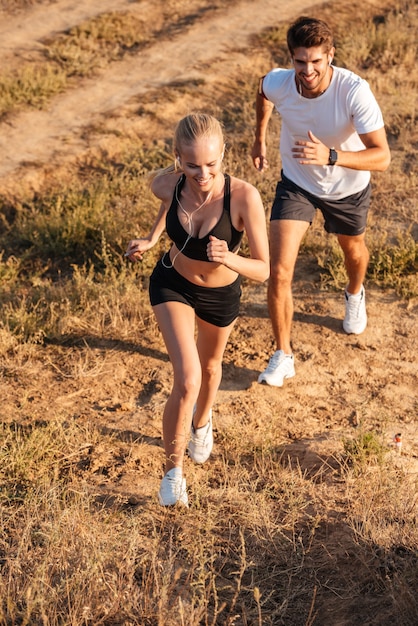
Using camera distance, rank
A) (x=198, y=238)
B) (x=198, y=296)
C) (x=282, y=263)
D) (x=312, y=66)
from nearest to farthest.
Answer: (x=198, y=238) → (x=198, y=296) → (x=312, y=66) → (x=282, y=263)

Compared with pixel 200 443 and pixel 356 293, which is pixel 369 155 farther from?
pixel 200 443

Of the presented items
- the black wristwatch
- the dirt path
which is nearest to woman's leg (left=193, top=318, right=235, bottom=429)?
the black wristwatch

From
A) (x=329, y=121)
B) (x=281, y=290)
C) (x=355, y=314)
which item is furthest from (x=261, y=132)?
(x=355, y=314)

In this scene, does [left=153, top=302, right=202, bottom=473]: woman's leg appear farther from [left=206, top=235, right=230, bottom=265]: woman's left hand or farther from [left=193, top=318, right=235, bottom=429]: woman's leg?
[left=206, top=235, right=230, bottom=265]: woman's left hand

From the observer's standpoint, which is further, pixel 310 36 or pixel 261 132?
pixel 261 132

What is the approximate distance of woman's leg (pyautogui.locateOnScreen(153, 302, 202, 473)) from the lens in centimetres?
425

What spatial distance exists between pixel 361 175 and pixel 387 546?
2663mm

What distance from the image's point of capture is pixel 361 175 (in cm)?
581

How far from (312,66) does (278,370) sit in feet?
6.44

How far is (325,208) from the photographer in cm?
587

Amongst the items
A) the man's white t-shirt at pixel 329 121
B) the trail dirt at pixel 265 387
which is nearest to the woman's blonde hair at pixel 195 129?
the man's white t-shirt at pixel 329 121

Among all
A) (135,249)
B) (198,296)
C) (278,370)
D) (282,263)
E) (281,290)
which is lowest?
(278,370)

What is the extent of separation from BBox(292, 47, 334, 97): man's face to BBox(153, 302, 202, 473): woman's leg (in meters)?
1.76

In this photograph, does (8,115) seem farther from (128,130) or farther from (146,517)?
(146,517)
